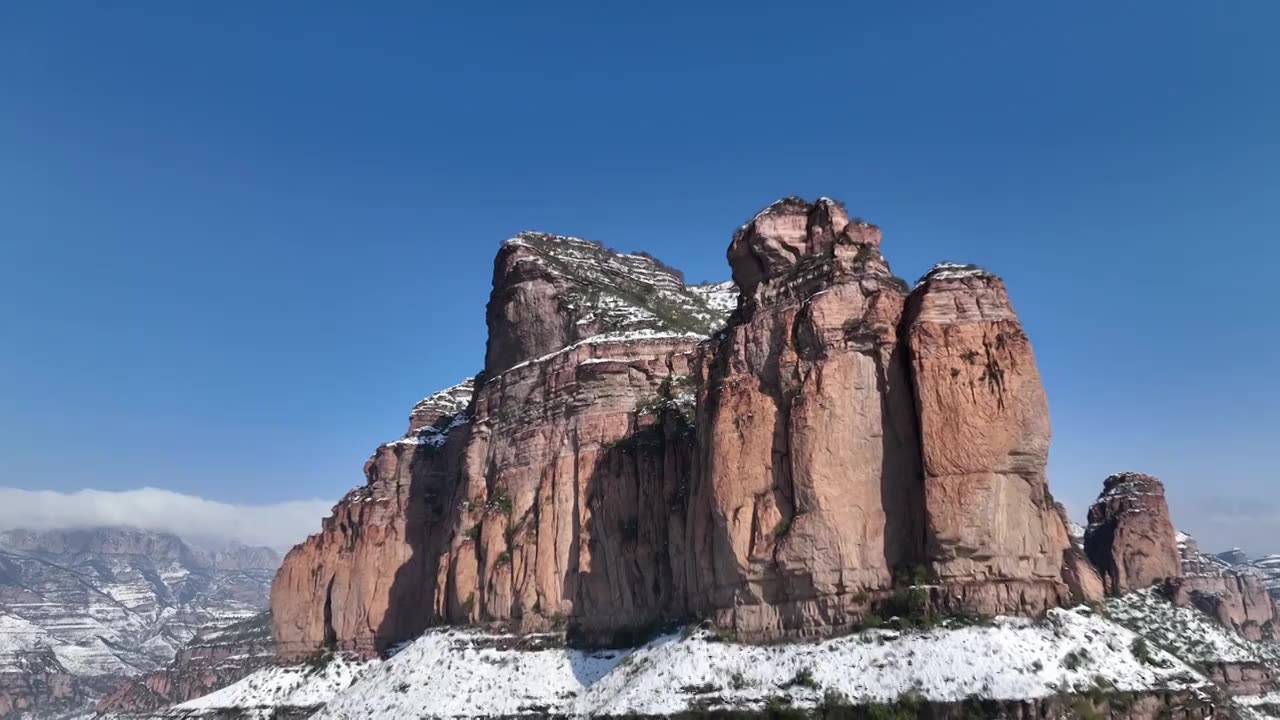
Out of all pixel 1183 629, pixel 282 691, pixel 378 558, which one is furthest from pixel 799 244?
pixel 282 691

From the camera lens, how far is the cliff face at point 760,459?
50.4 meters

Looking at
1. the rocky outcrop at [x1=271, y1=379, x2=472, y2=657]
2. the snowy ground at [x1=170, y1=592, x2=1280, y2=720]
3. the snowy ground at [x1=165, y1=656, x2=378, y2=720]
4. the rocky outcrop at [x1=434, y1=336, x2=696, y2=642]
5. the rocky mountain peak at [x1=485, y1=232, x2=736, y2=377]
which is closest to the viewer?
the snowy ground at [x1=170, y1=592, x2=1280, y2=720]

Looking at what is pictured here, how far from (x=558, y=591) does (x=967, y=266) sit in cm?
4446

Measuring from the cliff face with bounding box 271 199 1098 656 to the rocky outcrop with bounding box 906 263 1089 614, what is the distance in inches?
4.5

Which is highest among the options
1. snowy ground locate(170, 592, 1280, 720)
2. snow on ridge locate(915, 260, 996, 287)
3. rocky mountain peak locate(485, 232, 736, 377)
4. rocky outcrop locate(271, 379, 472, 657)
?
rocky mountain peak locate(485, 232, 736, 377)

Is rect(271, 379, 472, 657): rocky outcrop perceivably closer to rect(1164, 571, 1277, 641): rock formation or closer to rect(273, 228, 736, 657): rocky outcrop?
rect(273, 228, 736, 657): rocky outcrop

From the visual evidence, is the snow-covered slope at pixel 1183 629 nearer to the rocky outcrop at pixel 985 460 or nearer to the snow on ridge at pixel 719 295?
the rocky outcrop at pixel 985 460

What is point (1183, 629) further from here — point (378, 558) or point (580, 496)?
point (378, 558)

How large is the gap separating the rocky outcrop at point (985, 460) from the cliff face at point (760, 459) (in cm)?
11

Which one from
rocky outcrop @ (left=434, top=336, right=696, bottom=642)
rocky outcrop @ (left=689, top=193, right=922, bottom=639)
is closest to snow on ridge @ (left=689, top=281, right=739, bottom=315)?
rocky outcrop @ (left=434, top=336, right=696, bottom=642)

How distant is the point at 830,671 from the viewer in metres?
50.0

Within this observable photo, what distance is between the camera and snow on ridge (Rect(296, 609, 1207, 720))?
148 feet

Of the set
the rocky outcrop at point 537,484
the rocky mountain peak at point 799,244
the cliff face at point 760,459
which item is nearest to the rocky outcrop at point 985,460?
the cliff face at point 760,459

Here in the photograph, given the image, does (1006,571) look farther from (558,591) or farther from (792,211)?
(558,591)
